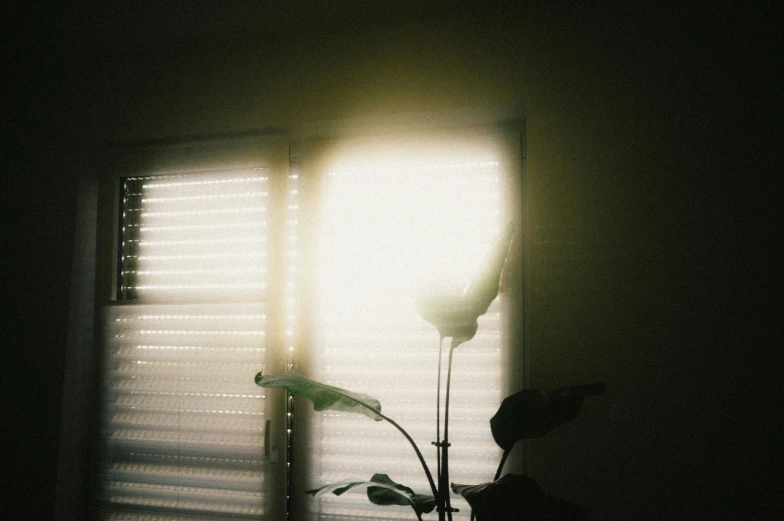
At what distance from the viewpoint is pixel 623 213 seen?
66.9 inches

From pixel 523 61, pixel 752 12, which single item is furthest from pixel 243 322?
pixel 752 12

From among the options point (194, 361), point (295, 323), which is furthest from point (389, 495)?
point (194, 361)

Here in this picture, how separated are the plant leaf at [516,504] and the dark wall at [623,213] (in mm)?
484

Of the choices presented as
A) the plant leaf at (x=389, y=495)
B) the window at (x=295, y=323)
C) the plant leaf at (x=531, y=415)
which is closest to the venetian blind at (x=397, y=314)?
the window at (x=295, y=323)

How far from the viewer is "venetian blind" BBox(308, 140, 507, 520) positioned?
1.88m

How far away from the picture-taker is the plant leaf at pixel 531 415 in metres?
1.29

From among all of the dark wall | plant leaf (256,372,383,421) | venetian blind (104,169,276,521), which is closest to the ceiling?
the dark wall

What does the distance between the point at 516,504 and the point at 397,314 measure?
3.07 ft

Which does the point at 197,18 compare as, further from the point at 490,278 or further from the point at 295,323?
the point at 490,278

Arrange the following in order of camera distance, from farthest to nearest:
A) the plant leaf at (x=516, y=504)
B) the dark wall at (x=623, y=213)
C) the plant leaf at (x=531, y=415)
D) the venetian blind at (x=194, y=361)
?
the venetian blind at (x=194, y=361) < the dark wall at (x=623, y=213) < the plant leaf at (x=531, y=415) < the plant leaf at (x=516, y=504)

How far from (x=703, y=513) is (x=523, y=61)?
1.78 meters

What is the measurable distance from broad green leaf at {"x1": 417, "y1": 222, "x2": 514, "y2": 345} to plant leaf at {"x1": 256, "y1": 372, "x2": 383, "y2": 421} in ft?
1.11

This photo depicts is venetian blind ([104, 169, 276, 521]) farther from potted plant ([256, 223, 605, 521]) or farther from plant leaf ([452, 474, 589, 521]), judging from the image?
plant leaf ([452, 474, 589, 521])

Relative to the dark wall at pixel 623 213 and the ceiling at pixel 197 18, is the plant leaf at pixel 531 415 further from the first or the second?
the ceiling at pixel 197 18
